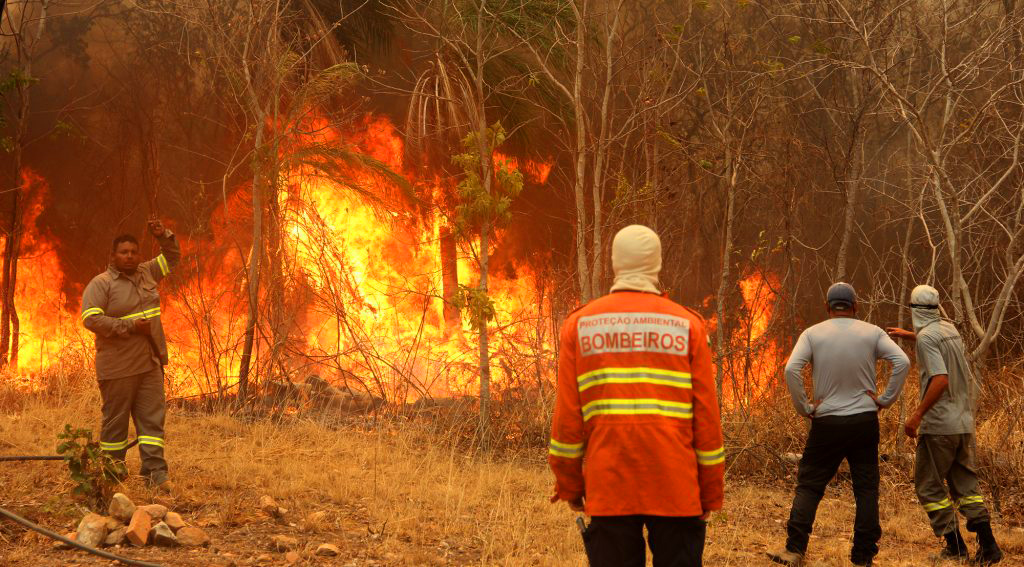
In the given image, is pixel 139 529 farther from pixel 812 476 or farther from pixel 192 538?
pixel 812 476

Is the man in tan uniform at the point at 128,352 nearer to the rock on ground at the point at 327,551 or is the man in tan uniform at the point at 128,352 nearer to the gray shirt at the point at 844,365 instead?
the rock on ground at the point at 327,551


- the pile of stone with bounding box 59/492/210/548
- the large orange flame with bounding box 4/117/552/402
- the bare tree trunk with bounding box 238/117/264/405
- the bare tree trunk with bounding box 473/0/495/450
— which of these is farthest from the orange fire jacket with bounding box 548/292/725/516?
the bare tree trunk with bounding box 238/117/264/405

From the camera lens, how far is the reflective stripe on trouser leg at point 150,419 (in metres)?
6.63

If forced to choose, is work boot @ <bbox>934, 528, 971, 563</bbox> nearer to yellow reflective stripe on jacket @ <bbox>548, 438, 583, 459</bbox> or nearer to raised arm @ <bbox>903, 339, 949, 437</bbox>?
raised arm @ <bbox>903, 339, 949, 437</bbox>

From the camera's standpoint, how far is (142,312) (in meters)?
6.64

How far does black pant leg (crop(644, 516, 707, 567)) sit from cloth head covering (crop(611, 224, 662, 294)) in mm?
809

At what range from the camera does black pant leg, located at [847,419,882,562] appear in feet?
17.9

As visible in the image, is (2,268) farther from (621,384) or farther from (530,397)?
(621,384)

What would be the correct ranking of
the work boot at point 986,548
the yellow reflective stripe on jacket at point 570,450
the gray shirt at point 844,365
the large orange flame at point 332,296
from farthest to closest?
the large orange flame at point 332,296, the work boot at point 986,548, the gray shirt at point 844,365, the yellow reflective stripe on jacket at point 570,450

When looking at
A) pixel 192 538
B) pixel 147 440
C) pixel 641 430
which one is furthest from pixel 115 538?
pixel 641 430

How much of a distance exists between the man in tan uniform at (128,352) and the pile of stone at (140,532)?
37.0 inches

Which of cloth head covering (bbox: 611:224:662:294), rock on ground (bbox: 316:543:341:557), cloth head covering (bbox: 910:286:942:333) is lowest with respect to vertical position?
rock on ground (bbox: 316:543:341:557)

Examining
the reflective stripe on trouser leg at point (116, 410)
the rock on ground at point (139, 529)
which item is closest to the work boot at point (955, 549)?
the rock on ground at point (139, 529)

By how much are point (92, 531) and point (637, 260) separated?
155 inches
